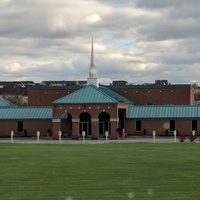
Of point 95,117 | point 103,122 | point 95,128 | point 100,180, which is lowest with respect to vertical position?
point 100,180

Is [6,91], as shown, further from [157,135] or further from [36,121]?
[157,135]

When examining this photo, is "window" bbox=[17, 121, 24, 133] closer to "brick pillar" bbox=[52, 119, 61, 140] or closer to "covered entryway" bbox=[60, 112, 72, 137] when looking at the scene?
"covered entryway" bbox=[60, 112, 72, 137]

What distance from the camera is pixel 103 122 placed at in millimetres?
68688

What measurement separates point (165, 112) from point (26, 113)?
17.7 metres

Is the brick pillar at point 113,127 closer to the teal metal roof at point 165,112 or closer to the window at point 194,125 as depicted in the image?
the teal metal roof at point 165,112

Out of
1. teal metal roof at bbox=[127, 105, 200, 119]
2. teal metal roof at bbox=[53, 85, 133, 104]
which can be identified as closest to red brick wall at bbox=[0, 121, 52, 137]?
teal metal roof at bbox=[53, 85, 133, 104]

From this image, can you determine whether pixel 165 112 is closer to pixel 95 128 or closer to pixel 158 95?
pixel 95 128

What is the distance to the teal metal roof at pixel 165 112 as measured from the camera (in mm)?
68750

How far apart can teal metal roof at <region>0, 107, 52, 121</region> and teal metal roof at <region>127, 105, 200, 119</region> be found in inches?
414

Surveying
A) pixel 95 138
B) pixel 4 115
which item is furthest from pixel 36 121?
pixel 95 138

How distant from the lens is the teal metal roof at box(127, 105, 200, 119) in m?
68.8

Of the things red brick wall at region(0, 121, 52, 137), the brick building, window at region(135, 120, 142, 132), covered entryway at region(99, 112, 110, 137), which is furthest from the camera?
red brick wall at region(0, 121, 52, 137)

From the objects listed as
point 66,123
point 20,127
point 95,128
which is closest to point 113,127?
point 95,128

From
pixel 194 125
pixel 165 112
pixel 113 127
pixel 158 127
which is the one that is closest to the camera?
pixel 113 127
